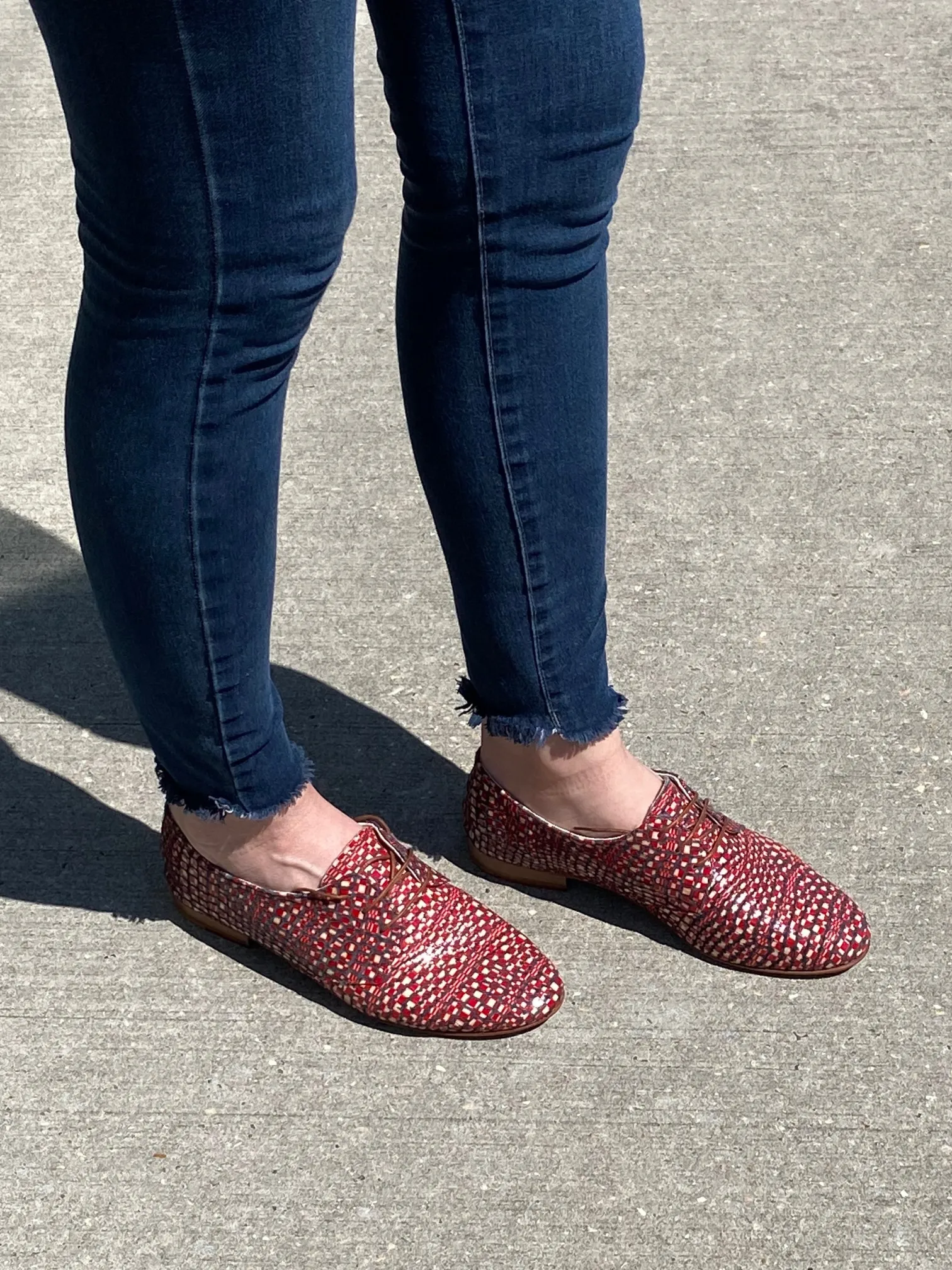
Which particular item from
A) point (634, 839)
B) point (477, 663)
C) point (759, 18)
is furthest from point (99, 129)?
point (759, 18)

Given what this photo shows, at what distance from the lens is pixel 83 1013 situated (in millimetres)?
1531

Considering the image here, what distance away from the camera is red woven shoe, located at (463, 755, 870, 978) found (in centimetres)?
153

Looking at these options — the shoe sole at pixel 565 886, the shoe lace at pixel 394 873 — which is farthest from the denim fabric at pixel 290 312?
the shoe sole at pixel 565 886

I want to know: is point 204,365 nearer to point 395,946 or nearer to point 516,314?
point 516,314

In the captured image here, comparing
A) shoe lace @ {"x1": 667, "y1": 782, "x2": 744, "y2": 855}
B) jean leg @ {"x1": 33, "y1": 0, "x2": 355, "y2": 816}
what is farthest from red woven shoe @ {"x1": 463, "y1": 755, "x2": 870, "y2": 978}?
jean leg @ {"x1": 33, "y1": 0, "x2": 355, "y2": 816}

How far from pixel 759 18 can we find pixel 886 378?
131cm

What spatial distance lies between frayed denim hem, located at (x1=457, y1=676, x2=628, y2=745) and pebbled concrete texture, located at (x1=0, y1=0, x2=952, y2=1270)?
9.4 inches

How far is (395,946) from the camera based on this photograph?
58.7 inches

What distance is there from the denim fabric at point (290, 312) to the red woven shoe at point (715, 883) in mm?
161

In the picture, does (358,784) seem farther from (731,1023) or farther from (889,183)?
(889,183)

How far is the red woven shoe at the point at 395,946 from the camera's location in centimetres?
148

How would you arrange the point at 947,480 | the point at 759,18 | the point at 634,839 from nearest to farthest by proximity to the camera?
the point at 634,839, the point at 947,480, the point at 759,18

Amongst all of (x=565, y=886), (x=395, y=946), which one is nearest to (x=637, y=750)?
(x=565, y=886)

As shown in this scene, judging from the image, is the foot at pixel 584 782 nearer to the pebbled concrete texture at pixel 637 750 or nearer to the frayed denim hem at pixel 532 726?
the frayed denim hem at pixel 532 726
